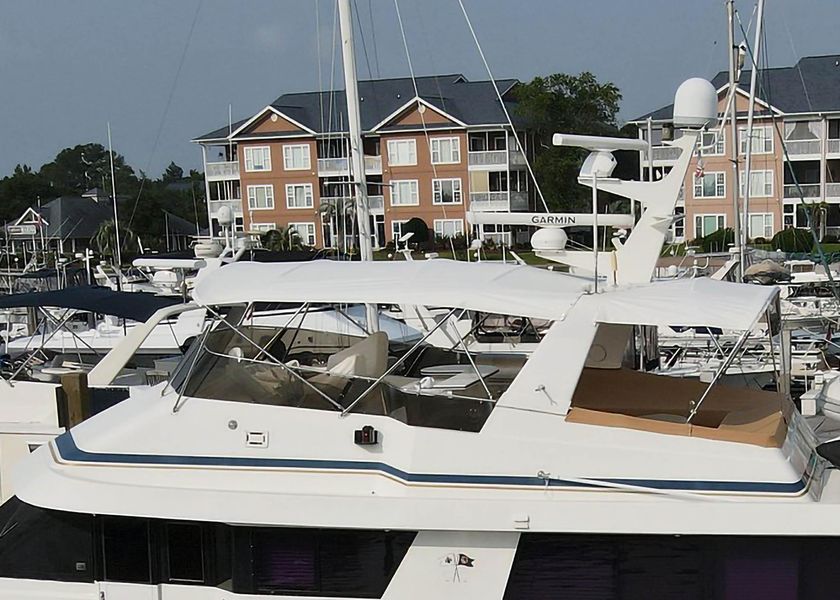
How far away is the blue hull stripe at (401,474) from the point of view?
4883mm

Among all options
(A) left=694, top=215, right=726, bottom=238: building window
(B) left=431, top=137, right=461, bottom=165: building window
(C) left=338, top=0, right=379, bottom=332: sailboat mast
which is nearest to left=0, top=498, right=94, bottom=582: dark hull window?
(C) left=338, top=0, right=379, bottom=332: sailboat mast

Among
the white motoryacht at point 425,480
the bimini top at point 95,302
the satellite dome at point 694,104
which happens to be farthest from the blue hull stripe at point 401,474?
the bimini top at point 95,302

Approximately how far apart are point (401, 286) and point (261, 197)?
4816 centimetres

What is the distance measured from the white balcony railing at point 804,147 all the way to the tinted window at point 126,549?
44.8m

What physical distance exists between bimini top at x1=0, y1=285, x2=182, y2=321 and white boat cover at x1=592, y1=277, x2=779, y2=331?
753 cm

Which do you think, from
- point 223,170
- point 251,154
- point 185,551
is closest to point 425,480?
point 185,551

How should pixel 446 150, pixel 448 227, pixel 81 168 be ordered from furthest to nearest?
pixel 81 168 < pixel 446 150 < pixel 448 227

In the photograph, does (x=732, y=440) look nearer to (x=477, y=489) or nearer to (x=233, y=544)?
(x=477, y=489)

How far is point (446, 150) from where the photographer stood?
49.3 meters

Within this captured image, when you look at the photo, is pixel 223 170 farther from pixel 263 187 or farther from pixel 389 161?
pixel 389 161

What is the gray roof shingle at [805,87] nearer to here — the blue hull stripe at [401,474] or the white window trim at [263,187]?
the white window trim at [263,187]

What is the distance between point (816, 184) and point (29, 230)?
41094 millimetres

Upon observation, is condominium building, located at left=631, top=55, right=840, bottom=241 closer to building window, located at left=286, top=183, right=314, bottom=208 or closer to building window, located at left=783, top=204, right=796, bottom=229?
building window, located at left=783, top=204, right=796, bottom=229

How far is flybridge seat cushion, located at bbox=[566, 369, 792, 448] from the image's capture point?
507 cm
